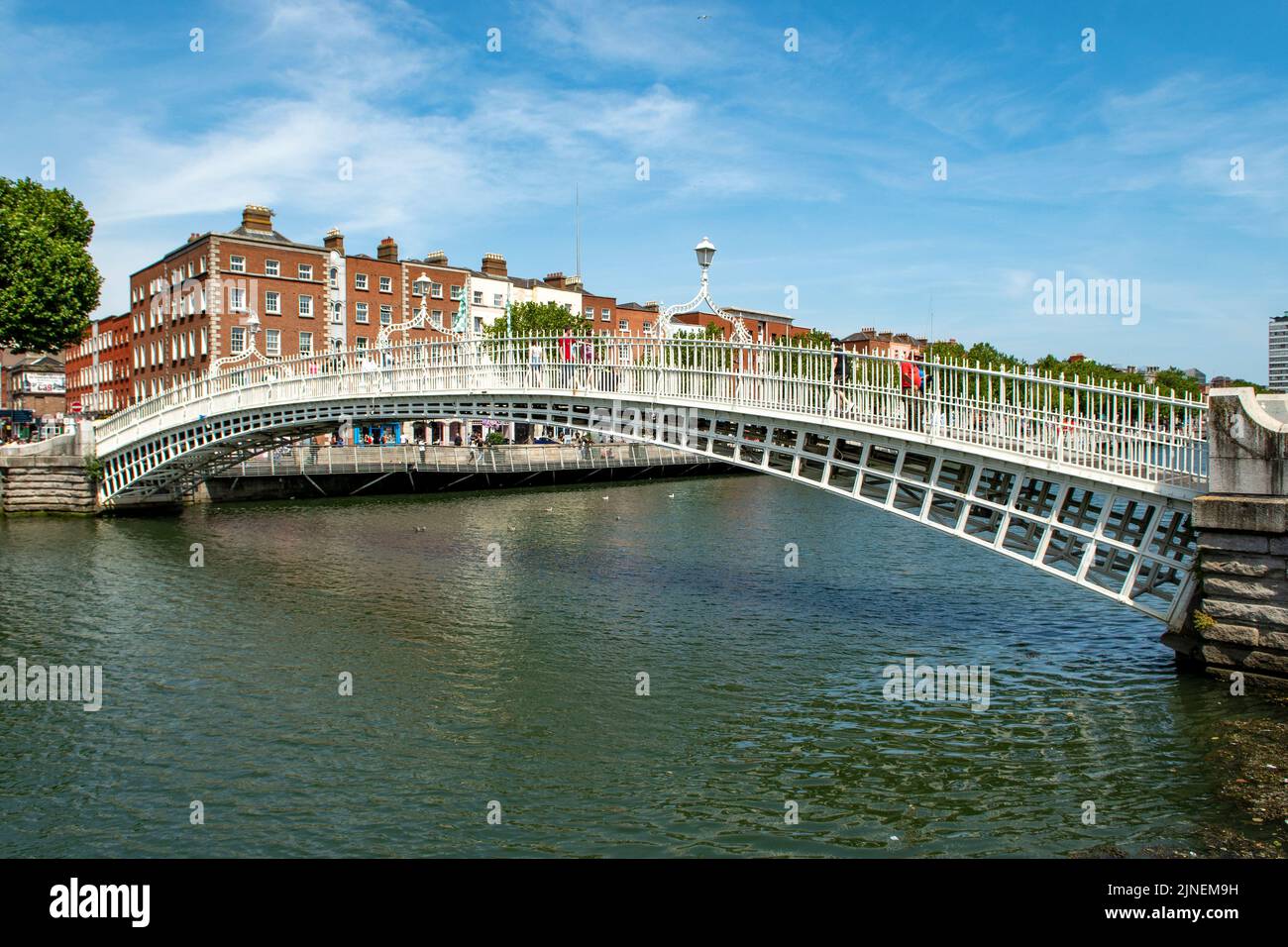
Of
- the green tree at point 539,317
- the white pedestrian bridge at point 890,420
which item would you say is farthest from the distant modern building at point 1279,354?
the green tree at point 539,317

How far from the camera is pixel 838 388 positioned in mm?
16781

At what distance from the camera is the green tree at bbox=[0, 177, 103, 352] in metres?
40.2

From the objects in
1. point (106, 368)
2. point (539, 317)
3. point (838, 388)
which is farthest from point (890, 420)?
point (106, 368)

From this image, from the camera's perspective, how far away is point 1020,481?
48.9 ft

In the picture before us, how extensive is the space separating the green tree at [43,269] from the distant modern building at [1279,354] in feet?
141

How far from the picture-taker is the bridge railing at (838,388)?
13.8 metres

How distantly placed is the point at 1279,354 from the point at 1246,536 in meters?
4.89

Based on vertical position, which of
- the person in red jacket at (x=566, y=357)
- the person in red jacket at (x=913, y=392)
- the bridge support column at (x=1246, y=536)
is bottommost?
the bridge support column at (x=1246, y=536)

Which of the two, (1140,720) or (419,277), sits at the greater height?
(419,277)

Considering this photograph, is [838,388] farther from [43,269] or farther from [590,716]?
[43,269]

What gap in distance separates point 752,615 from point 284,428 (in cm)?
2046

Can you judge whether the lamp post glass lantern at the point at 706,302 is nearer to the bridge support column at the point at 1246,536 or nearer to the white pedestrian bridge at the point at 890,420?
the white pedestrian bridge at the point at 890,420
